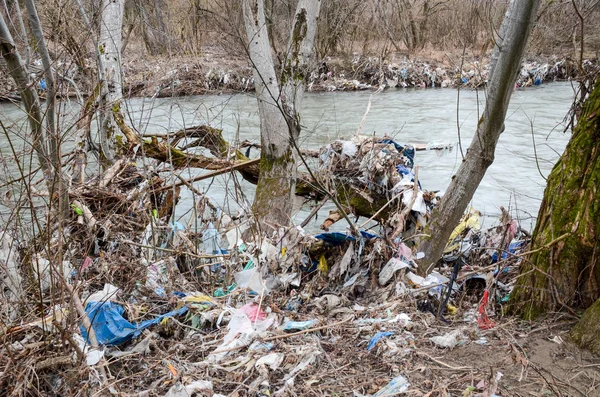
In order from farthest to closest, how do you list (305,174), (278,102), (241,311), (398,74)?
(398,74)
(305,174)
(278,102)
(241,311)

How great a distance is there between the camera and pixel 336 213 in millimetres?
5930

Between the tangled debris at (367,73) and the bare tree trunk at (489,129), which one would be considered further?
the tangled debris at (367,73)

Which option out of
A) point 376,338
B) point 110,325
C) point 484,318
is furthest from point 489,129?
point 110,325

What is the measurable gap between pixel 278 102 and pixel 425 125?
24.5 ft

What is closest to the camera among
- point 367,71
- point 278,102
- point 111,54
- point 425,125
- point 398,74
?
point 278,102

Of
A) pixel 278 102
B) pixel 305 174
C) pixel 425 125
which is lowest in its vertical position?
pixel 425 125

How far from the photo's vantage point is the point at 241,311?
3.02 metres

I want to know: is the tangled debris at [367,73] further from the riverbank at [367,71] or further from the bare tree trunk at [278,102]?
the bare tree trunk at [278,102]

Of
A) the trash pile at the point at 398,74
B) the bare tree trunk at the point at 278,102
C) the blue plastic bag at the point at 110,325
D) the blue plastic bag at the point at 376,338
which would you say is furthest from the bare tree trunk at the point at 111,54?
the trash pile at the point at 398,74

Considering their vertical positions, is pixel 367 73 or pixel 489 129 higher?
pixel 489 129

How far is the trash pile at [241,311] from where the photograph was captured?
245 centimetres

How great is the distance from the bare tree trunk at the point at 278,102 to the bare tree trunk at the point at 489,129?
77.2 inches

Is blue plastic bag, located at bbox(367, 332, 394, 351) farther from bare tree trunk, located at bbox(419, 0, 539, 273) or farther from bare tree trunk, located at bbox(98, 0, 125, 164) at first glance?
bare tree trunk, located at bbox(98, 0, 125, 164)

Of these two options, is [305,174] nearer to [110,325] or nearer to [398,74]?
[110,325]
